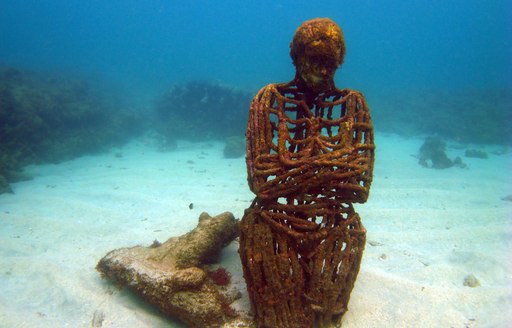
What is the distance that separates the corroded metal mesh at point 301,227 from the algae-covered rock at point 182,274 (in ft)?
1.66

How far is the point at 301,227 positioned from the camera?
9.55 feet

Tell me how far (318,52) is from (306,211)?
1653 millimetres

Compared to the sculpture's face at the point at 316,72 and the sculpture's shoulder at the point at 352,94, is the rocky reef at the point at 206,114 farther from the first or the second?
the sculpture's face at the point at 316,72

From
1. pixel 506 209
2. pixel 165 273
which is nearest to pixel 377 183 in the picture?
pixel 506 209

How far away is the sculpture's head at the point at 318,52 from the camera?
311cm

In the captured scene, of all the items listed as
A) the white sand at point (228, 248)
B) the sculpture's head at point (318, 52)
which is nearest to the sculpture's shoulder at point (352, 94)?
the sculpture's head at point (318, 52)

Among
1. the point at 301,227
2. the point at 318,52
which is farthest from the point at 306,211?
the point at 318,52

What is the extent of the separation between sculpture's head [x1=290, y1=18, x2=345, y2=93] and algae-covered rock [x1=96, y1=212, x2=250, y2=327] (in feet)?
7.70

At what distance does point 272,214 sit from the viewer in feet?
9.65

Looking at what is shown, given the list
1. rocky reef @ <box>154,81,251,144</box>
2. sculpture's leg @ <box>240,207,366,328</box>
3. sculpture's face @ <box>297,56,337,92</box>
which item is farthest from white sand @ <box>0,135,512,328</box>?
rocky reef @ <box>154,81,251,144</box>

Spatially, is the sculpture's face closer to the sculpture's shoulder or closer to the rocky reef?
the sculpture's shoulder

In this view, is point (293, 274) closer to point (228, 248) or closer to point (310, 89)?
point (228, 248)

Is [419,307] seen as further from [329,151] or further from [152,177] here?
[152,177]

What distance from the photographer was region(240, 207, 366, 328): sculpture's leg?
112 inches
